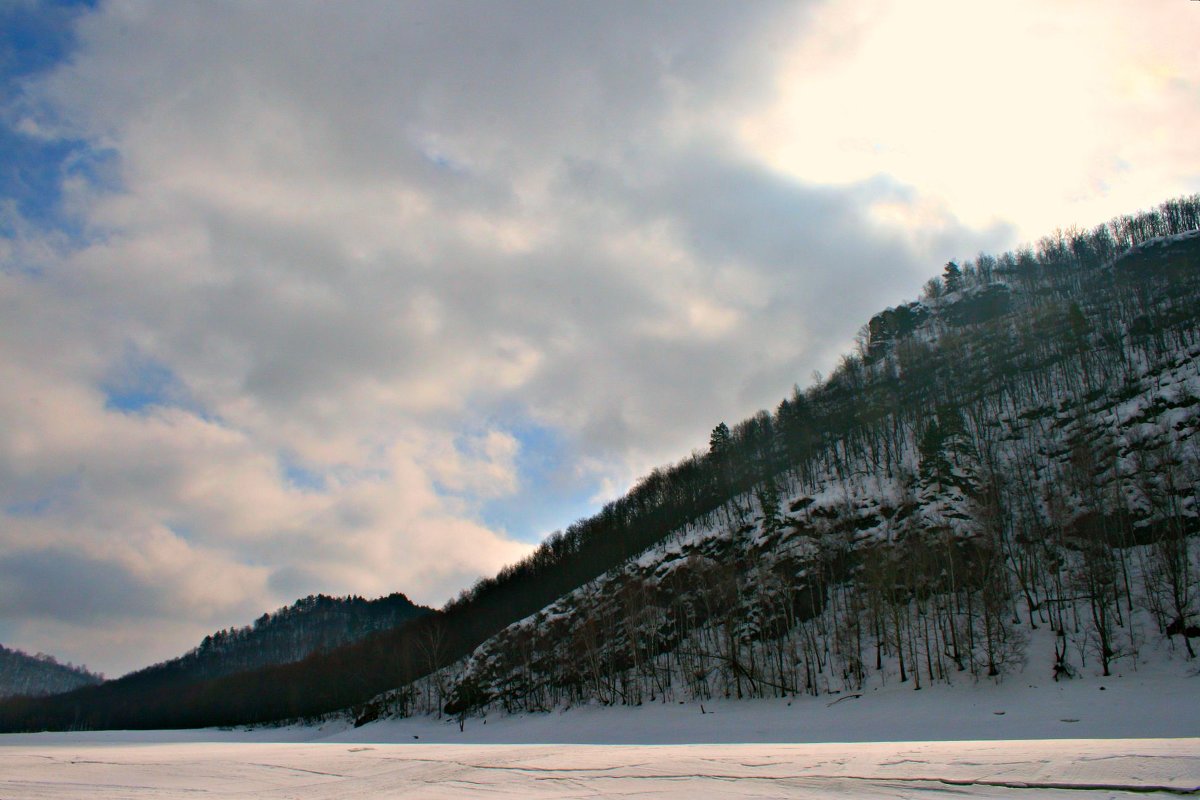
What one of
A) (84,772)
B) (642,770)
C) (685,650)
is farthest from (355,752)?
(685,650)

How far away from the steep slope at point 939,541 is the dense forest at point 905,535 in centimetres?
36

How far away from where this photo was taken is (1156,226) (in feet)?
486

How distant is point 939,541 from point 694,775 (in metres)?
65.0

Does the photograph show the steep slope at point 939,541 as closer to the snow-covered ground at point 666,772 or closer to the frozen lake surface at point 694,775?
the snow-covered ground at point 666,772

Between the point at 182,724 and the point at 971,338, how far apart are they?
193608 millimetres

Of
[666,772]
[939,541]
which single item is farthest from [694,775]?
[939,541]

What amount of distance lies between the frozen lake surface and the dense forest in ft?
152

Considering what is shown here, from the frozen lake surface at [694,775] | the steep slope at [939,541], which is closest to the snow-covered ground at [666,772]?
the frozen lake surface at [694,775]

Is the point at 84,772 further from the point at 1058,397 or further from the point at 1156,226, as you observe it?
the point at 1156,226

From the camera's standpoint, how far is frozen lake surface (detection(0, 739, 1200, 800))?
5998mm

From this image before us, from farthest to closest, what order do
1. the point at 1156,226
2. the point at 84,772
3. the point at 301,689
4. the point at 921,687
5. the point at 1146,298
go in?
the point at 1156,226, the point at 301,689, the point at 1146,298, the point at 921,687, the point at 84,772

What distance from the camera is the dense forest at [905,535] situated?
5497 centimetres

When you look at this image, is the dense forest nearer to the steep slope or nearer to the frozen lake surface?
the steep slope

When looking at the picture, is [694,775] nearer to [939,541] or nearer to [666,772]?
[666,772]
